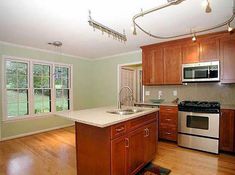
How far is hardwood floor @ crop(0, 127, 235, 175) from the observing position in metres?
2.39

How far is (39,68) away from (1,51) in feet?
3.23

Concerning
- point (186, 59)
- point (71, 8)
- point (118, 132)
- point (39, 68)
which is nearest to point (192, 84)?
point (186, 59)

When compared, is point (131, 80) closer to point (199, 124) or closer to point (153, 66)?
point (153, 66)

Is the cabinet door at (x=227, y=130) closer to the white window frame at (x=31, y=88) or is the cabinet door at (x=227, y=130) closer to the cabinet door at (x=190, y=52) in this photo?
the cabinet door at (x=190, y=52)

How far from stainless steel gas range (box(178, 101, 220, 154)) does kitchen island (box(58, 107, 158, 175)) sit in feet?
4.38

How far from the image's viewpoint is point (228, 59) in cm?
302

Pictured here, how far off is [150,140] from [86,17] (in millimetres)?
2290

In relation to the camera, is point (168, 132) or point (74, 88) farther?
point (74, 88)

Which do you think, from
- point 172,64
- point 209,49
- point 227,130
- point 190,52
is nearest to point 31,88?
point 172,64

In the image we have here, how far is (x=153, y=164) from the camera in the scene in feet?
8.46

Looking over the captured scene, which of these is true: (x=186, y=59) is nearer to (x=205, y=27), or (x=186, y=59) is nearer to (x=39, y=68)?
(x=205, y=27)

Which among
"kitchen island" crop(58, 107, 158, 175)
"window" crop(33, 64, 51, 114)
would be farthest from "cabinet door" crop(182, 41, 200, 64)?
"window" crop(33, 64, 51, 114)

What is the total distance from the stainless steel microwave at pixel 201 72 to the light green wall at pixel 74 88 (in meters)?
3.56

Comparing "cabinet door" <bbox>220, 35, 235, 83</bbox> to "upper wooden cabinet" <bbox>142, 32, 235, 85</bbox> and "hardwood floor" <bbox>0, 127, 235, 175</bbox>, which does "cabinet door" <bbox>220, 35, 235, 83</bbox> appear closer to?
"upper wooden cabinet" <bbox>142, 32, 235, 85</bbox>
